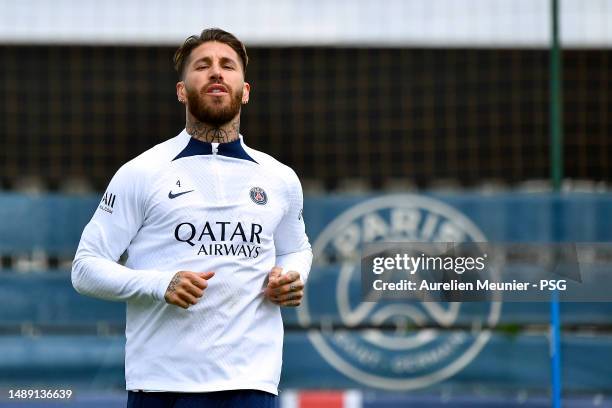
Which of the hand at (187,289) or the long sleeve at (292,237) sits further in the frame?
the long sleeve at (292,237)

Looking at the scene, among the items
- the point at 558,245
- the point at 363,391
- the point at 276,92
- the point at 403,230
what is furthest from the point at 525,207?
the point at 276,92

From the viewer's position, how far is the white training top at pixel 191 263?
300 cm

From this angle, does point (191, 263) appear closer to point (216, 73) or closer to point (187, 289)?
point (187, 289)

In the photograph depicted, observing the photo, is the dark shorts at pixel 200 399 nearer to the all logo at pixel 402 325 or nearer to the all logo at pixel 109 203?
the all logo at pixel 109 203

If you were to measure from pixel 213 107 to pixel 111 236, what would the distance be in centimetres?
46

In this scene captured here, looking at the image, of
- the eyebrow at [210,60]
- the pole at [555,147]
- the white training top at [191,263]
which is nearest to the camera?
the white training top at [191,263]

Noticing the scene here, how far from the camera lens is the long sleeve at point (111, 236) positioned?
3033 millimetres

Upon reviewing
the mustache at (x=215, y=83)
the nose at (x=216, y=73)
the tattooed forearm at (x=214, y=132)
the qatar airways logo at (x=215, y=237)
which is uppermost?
the nose at (x=216, y=73)

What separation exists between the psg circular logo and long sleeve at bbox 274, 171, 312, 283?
12 centimetres

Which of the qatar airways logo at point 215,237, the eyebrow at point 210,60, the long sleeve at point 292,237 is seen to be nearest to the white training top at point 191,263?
the qatar airways logo at point 215,237

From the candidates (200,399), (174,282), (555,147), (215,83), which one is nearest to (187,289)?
(174,282)

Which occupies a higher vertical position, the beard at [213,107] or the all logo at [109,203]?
the beard at [213,107]

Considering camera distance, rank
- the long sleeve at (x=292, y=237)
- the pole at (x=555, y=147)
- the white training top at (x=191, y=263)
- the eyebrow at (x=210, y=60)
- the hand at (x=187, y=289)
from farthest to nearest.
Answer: the pole at (x=555, y=147)
the long sleeve at (x=292, y=237)
the eyebrow at (x=210, y=60)
the white training top at (x=191, y=263)
the hand at (x=187, y=289)

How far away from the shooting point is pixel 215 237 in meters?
3.03
